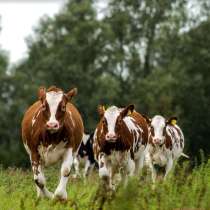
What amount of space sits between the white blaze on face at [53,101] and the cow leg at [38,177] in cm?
75

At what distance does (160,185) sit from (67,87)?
58730 millimetres

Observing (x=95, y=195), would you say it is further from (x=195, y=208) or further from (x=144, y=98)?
(x=144, y=98)

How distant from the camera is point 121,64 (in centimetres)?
7244

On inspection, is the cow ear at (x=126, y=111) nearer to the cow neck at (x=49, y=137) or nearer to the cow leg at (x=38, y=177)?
the cow neck at (x=49, y=137)

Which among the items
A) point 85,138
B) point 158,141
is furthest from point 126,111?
point 85,138

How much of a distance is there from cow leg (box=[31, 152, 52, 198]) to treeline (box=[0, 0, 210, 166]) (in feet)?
150

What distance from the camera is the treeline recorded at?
64562mm

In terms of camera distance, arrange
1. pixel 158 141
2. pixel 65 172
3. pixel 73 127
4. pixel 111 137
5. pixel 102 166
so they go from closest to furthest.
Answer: pixel 65 172, pixel 73 127, pixel 111 137, pixel 102 166, pixel 158 141

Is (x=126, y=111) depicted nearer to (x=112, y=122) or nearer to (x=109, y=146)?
(x=112, y=122)

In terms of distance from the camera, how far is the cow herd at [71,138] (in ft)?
47.2

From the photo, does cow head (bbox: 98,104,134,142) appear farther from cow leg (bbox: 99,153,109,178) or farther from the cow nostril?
the cow nostril

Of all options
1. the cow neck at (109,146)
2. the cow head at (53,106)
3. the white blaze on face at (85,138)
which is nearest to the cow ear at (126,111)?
the cow neck at (109,146)

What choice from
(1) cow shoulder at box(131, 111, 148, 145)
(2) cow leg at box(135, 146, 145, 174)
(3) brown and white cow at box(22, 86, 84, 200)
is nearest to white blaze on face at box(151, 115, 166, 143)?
(1) cow shoulder at box(131, 111, 148, 145)

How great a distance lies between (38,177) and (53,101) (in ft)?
4.12
